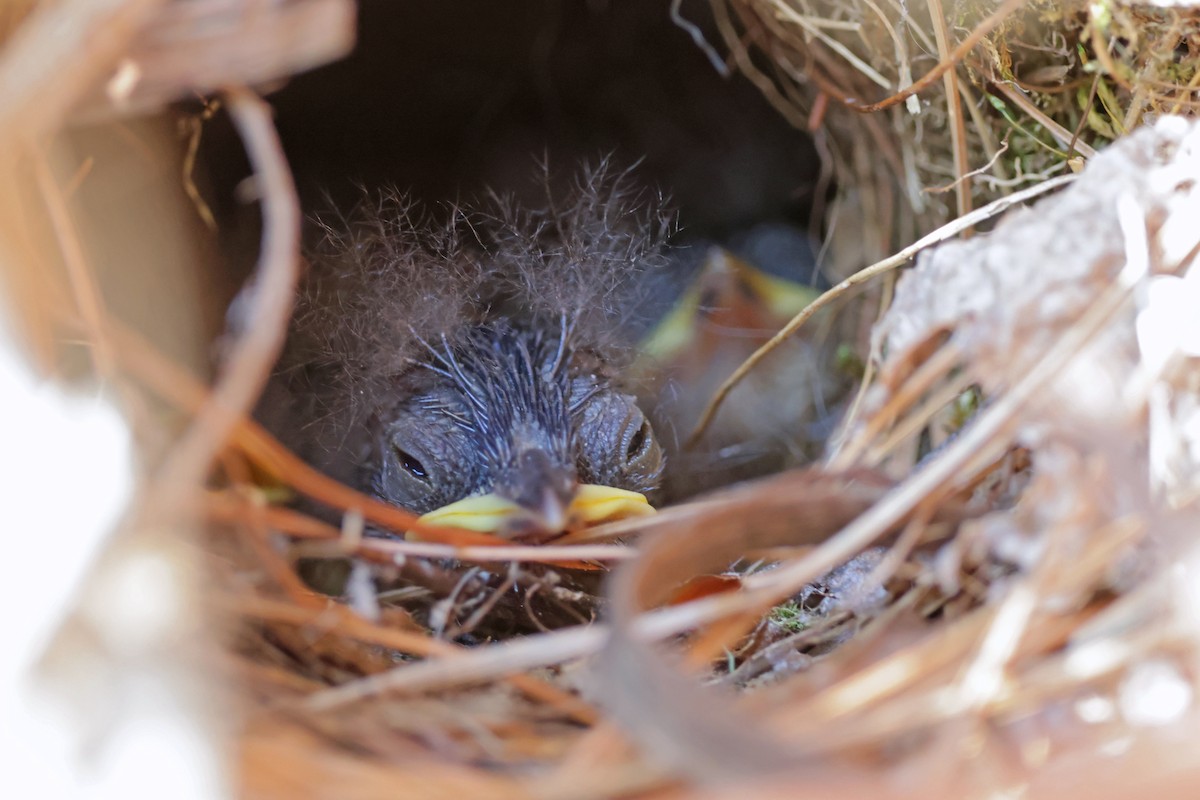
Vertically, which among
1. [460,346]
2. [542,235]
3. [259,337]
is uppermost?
[542,235]

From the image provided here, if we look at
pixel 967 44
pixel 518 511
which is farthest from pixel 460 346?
pixel 967 44

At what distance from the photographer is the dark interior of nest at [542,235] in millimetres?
1255

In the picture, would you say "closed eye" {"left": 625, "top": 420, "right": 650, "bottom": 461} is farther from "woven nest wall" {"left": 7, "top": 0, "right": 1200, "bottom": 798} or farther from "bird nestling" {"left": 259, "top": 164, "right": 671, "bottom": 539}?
"woven nest wall" {"left": 7, "top": 0, "right": 1200, "bottom": 798}

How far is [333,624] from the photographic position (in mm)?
627

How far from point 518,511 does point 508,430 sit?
22 centimetres

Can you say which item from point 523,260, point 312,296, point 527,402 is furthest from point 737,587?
point 312,296

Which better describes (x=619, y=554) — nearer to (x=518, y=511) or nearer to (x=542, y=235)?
(x=518, y=511)

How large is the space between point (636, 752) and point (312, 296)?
3.05ft

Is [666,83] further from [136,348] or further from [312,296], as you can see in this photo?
[136,348]

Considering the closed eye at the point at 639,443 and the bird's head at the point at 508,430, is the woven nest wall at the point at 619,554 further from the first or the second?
the closed eye at the point at 639,443

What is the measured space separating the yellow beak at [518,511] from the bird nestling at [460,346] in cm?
14

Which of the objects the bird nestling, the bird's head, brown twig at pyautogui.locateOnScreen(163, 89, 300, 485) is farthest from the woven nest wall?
the bird nestling

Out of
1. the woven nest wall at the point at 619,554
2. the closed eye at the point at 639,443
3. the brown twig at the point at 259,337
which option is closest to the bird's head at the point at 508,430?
the closed eye at the point at 639,443

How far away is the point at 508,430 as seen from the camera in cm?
114
